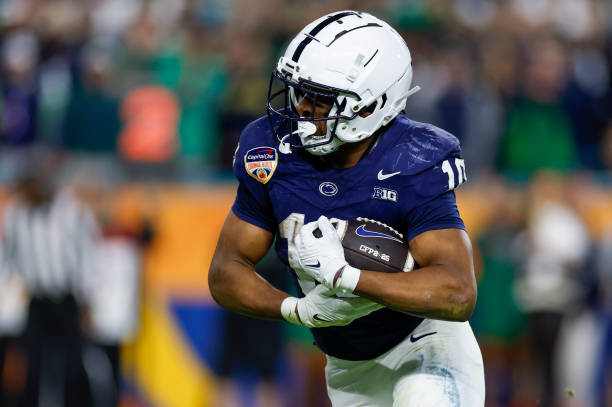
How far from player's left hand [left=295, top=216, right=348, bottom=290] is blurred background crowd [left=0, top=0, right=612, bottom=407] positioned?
413 centimetres

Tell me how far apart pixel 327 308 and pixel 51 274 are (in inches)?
181

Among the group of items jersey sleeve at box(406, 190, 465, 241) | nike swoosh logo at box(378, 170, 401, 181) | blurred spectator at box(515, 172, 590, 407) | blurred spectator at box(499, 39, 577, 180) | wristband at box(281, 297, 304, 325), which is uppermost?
nike swoosh logo at box(378, 170, 401, 181)

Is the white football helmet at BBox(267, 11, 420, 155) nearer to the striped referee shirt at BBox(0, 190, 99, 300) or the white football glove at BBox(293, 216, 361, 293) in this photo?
the white football glove at BBox(293, 216, 361, 293)

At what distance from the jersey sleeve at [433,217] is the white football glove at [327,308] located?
28cm

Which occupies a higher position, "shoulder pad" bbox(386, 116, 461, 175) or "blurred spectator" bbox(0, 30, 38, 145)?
"shoulder pad" bbox(386, 116, 461, 175)

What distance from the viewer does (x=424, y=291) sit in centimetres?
313

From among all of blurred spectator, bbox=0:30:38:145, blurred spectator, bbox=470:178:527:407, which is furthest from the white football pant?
blurred spectator, bbox=0:30:38:145

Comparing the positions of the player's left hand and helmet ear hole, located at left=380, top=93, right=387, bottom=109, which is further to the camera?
helmet ear hole, located at left=380, top=93, right=387, bottom=109

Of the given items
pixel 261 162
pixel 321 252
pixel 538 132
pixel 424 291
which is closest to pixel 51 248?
pixel 538 132

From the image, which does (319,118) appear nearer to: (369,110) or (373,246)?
(369,110)

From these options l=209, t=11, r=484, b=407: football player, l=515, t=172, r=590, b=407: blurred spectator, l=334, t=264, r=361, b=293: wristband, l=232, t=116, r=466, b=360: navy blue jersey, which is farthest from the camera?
l=515, t=172, r=590, b=407: blurred spectator

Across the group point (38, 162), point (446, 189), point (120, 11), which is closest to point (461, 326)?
point (446, 189)

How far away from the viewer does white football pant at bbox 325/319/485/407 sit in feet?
11.2

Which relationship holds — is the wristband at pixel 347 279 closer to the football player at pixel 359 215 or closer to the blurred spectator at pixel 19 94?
→ the football player at pixel 359 215
